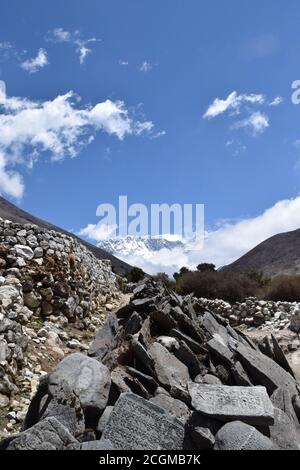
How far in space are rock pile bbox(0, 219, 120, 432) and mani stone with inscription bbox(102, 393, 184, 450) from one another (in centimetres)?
226

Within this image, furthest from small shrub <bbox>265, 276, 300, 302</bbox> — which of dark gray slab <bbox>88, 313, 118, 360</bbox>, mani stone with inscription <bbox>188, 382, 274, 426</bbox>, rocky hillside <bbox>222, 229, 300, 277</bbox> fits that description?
rocky hillside <bbox>222, 229, 300, 277</bbox>

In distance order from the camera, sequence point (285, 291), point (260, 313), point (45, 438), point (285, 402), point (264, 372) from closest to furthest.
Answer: point (45, 438), point (285, 402), point (264, 372), point (260, 313), point (285, 291)

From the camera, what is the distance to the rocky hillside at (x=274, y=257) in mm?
61375

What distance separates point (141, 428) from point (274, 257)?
214ft

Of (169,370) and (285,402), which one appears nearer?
(285,402)

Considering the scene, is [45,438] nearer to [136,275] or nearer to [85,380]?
[85,380]

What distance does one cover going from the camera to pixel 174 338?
929 cm

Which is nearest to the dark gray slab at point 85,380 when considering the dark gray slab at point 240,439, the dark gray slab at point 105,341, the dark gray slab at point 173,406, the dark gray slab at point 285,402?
the dark gray slab at point 173,406

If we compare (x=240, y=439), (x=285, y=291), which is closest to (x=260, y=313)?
(x=285, y=291)

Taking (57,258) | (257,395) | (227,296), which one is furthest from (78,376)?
(227,296)

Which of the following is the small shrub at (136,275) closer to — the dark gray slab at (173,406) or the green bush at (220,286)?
the green bush at (220,286)

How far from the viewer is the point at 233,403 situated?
19.7ft

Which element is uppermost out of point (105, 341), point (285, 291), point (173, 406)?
point (285, 291)
